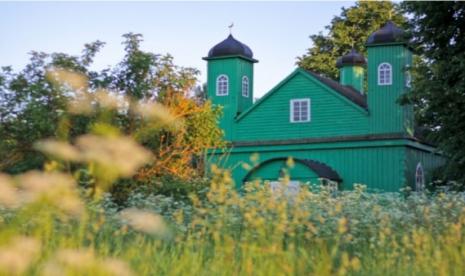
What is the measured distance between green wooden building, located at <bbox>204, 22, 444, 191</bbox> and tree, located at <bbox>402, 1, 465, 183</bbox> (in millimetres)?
4686

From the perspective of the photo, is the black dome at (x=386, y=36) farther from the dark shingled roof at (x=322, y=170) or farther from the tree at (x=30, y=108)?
the tree at (x=30, y=108)

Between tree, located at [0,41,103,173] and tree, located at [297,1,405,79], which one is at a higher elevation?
tree, located at [297,1,405,79]

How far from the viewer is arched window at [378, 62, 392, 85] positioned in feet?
86.4

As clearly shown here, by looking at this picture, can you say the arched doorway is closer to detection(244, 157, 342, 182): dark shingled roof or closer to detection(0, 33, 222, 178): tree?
detection(244, 157, 342, 182): dark shingled roof

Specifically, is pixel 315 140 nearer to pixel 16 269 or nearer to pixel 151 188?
pixel 151 188

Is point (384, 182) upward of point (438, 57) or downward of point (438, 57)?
downward

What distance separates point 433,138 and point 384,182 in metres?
5.55

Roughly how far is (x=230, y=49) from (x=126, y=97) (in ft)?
55.6

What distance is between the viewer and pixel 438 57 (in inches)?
795

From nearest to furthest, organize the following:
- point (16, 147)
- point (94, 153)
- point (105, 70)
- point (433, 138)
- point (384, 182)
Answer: point (94, 153) → point (16, 147) → point (105, 70) → point (433, 138) → point (384, 182)

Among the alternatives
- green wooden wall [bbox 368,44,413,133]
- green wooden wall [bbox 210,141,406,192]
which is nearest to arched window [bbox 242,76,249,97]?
green wooden wall [bbox 210,141,406,192]

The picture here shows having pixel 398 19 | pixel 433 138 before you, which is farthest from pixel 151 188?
pixel 398 19

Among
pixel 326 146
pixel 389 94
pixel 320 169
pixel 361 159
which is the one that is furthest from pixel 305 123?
pixel 389 94

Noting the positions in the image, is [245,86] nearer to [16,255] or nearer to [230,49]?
[230,49]
